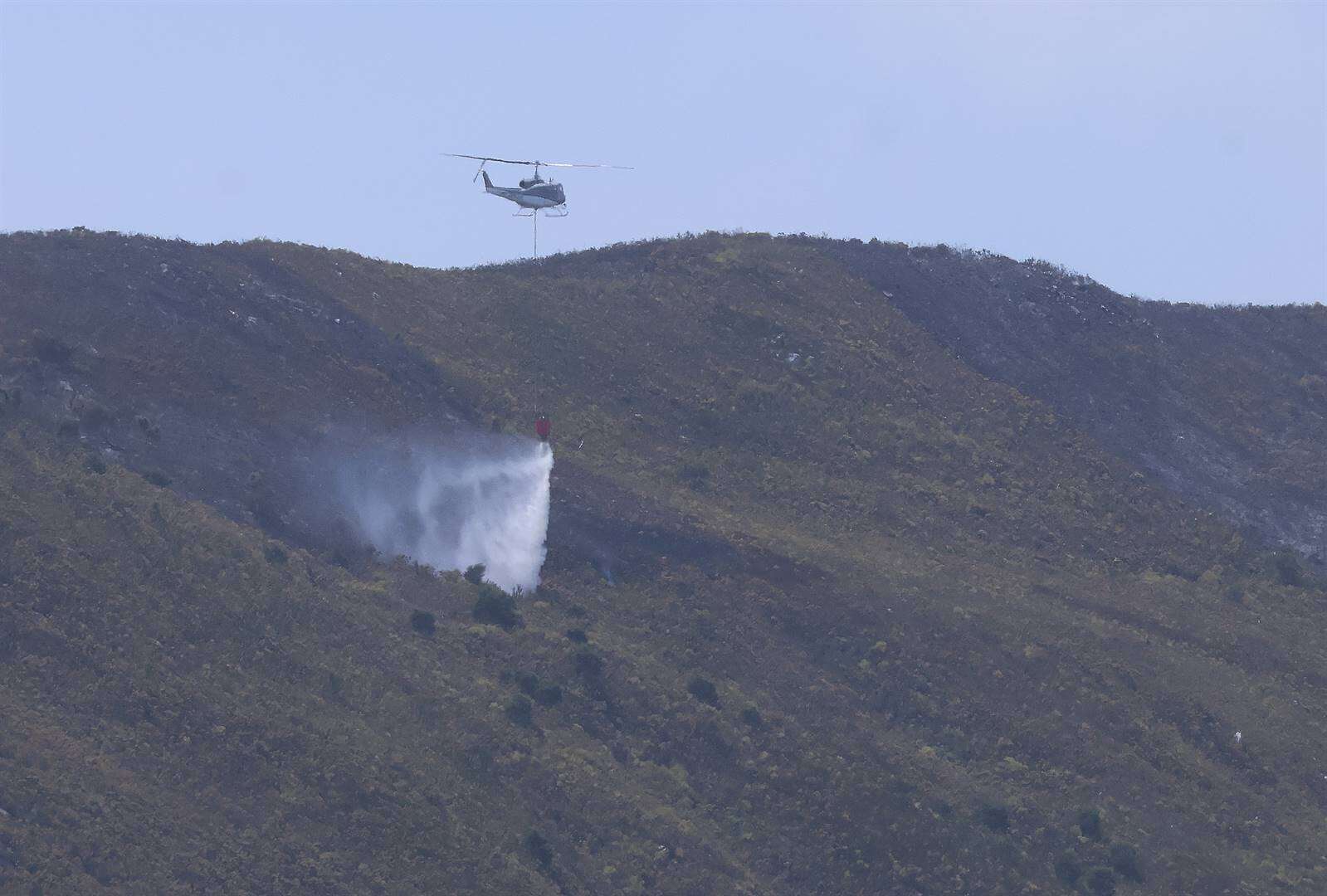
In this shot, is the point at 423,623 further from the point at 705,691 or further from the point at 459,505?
the point at 705,691

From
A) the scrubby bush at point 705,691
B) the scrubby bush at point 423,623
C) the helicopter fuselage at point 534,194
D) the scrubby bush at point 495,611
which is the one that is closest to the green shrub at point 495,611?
the scrubby bush at point 495,611

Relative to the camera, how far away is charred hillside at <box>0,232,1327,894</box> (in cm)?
4728

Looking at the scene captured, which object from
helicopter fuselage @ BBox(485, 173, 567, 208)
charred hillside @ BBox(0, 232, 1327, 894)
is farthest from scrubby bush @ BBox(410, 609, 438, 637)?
helicopter fuselage @ BBox(485, 173, 567, 208)

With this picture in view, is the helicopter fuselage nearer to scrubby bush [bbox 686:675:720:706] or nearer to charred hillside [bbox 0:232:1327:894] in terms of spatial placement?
charred hillside [bbox 0:232:1327:894]

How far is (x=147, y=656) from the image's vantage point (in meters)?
49.2

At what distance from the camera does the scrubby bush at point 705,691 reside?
5728 cm

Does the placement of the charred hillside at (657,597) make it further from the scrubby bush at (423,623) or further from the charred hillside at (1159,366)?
the charred hillside at (1159,366)

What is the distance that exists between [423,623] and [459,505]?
34.6ft

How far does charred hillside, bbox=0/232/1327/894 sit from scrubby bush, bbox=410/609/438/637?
150 millimetres

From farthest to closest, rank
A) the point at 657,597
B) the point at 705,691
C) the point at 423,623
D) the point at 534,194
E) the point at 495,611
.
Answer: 1. the point at 534,194
2. the point at 657,597
3. the point at 495,611
4. the point at 423,623
5. the point at 705,691

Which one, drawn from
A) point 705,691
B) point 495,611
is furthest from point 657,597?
point 495,611

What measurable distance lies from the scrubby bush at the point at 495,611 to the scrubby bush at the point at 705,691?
24.6ft

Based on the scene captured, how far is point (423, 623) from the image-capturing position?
189 ft

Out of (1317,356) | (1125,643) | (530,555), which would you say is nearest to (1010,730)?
(1125,643)
